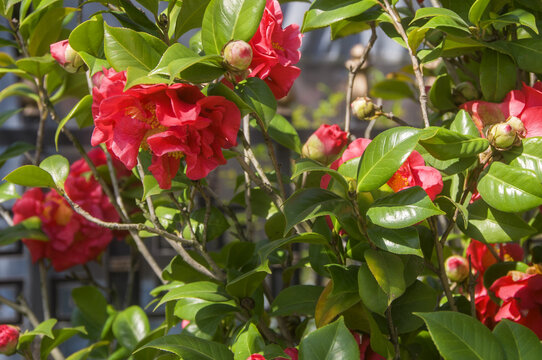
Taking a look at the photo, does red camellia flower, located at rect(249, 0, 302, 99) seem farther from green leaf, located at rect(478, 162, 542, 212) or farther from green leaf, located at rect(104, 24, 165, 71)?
green leaf, located at rect(478, 162, 542, 212)

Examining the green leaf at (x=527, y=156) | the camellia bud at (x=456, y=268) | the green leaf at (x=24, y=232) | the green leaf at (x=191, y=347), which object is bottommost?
the green leaf at (x=24, y=232)

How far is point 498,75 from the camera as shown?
0.81 meters

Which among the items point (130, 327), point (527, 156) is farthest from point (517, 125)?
point (130, 327)

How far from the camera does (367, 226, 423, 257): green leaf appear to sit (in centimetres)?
65

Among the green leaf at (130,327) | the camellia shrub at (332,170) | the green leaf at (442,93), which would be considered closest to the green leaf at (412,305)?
the camellia shrub at (332,170)

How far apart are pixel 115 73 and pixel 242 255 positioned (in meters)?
0.38

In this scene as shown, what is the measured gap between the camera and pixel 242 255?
3.12 ft

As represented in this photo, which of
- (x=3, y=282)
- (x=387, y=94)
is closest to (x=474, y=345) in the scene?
(x=387, y=94)

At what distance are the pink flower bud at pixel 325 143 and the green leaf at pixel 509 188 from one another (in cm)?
23

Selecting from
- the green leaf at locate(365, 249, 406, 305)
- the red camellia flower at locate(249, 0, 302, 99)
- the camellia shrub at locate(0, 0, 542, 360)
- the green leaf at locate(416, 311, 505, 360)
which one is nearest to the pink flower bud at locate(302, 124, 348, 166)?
the camellia shrub at locate(0, 0, 542, 360)

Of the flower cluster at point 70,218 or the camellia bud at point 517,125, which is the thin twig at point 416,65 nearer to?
the camellia bud at point 517,125

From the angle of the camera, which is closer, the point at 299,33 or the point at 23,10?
the point at 299,33

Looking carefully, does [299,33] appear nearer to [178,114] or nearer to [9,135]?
[178,114]

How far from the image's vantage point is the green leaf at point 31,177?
839 millimetres
